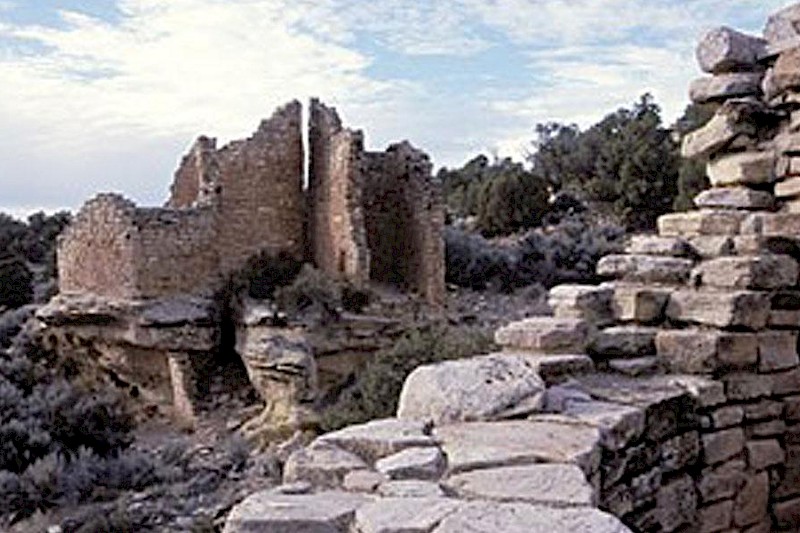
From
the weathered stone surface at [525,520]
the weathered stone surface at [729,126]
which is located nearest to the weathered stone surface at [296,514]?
the weathered stone surface at [525,520]

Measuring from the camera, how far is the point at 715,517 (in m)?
4.02

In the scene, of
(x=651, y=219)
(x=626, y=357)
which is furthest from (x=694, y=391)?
(x=651, y=219)

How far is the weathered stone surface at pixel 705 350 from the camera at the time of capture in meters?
4.08

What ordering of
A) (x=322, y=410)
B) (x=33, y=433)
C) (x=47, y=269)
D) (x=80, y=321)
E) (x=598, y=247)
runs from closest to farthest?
(x=33, y=433)
(x=322, y=410)
(x=80, y=321)
(x=598, y=247)
(x=47, y=269)

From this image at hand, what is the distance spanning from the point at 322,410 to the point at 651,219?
44.6ft

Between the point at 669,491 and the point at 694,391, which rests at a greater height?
the point at 694,391

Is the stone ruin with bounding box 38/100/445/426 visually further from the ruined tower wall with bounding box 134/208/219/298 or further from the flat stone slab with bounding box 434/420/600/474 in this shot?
the flat stone slab with bounding box 434/420/600/474

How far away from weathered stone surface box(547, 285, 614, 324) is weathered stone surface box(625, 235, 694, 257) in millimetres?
302

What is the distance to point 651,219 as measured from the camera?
23.8 m

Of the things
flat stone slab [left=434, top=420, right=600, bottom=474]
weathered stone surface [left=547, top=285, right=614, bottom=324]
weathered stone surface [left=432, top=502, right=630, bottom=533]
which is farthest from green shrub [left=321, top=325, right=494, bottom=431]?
weathered stone surface [left=432, top=502, right=630, bottom=533]

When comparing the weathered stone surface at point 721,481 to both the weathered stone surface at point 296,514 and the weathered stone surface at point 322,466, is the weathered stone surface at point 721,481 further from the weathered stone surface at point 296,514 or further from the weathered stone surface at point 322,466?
the weathered stone surface at point 296,514

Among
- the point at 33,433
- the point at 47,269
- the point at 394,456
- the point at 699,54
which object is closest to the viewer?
the point at 394,456

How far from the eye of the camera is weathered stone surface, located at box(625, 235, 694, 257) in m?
4.57

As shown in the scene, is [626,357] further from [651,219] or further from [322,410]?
[651,219]
